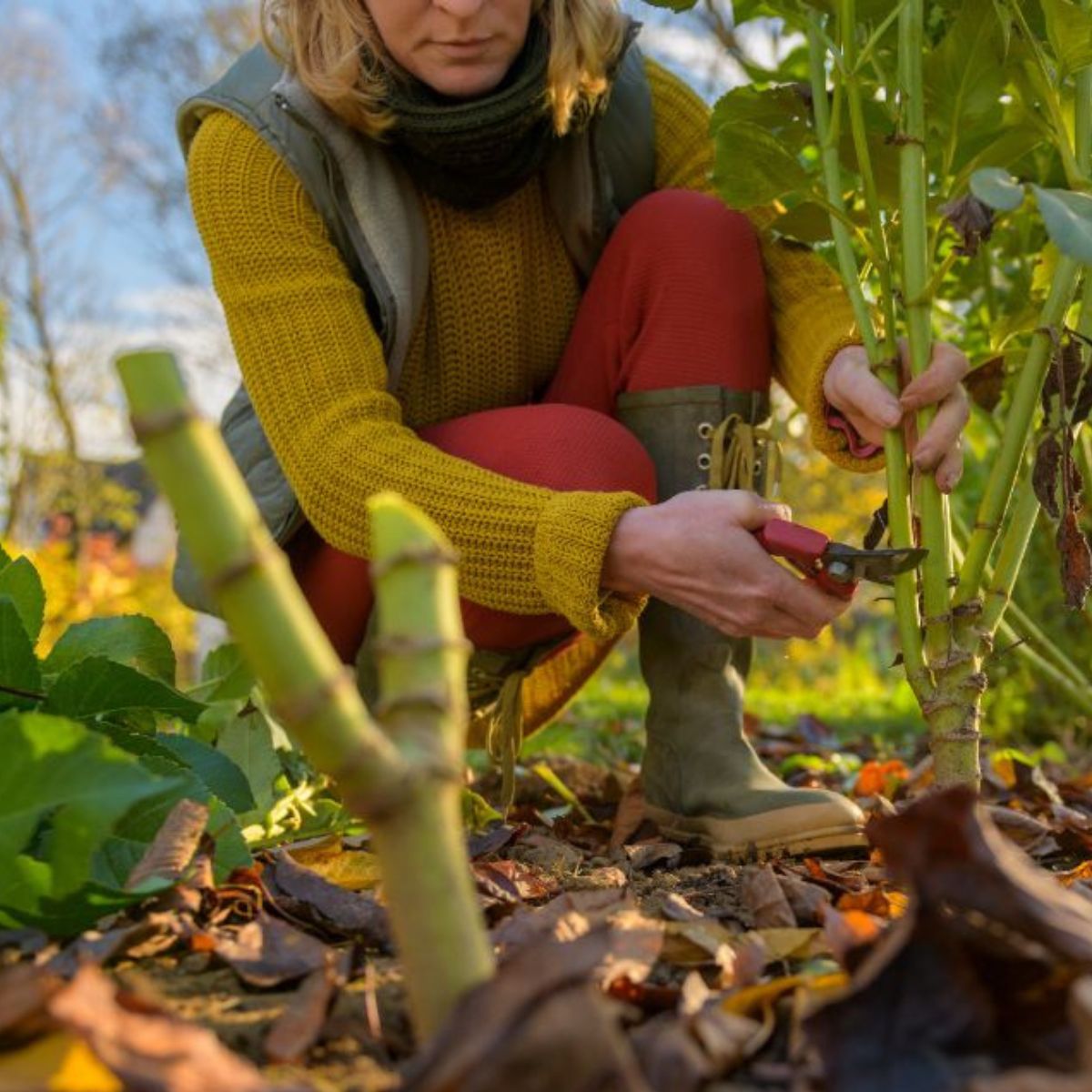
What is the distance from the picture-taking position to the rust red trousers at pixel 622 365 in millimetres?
1899

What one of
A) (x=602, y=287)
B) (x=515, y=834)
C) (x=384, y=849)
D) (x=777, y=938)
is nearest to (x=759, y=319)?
(x=602, y=287)

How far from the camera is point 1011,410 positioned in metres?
Result: 1.50

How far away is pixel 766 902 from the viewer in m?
1.28

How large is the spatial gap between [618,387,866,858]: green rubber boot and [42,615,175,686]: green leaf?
719 millimetres

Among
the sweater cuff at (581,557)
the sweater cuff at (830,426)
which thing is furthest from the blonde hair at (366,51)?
the sweater cuff at (581,557)

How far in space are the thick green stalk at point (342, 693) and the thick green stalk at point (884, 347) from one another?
878mm

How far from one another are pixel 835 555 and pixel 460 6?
0.85 metres

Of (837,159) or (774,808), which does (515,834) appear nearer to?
(774,808)

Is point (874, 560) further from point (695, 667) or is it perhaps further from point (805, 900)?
point (695, 667)

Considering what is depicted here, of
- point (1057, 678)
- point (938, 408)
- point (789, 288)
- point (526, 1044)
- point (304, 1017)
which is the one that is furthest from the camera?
point (1057, 678)

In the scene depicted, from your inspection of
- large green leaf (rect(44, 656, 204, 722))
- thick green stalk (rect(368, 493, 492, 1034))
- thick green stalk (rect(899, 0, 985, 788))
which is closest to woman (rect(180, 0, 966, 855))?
thick green stalk (rect(899, 0, 985, 788))

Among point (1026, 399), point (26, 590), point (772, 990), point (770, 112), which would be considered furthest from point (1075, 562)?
point (26, 590)

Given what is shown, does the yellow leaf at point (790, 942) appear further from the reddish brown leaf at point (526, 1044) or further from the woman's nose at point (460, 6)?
the woman's nose at point (460, 6)

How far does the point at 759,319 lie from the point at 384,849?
4.78 feet
